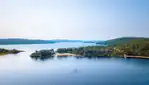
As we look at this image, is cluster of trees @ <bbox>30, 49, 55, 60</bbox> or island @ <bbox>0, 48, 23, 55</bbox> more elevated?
island @ <bbox>0, 48, 23, 55</bbox>

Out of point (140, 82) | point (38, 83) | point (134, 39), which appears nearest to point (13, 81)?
point (38, 83)

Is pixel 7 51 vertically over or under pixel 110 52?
over

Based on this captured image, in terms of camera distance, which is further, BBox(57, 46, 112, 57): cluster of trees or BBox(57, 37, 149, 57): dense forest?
BBox(57, 46, 112, 57): cluster of trees

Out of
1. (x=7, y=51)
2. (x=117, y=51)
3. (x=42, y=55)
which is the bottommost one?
(x=42, y=55)

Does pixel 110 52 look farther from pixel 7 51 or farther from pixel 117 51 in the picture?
pixel 7 51

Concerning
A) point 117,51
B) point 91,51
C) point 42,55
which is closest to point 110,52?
point 117,51

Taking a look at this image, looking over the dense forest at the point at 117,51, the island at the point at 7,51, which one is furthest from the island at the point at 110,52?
the island at the point at 7,51

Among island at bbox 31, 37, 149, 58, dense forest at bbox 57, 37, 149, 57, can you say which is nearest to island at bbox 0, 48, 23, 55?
island at bbox 31, 37, 149, 58

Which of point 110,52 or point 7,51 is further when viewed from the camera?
point 110,52

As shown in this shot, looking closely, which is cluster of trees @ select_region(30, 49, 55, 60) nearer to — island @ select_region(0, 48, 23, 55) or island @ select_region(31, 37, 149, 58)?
island @ select_region(31, 37, 149, 58)

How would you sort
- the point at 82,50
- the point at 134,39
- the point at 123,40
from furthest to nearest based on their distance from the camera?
the point at 123,40
the point at 134,39
the point at 82,50

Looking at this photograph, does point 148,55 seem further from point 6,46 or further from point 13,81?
point 13,81
